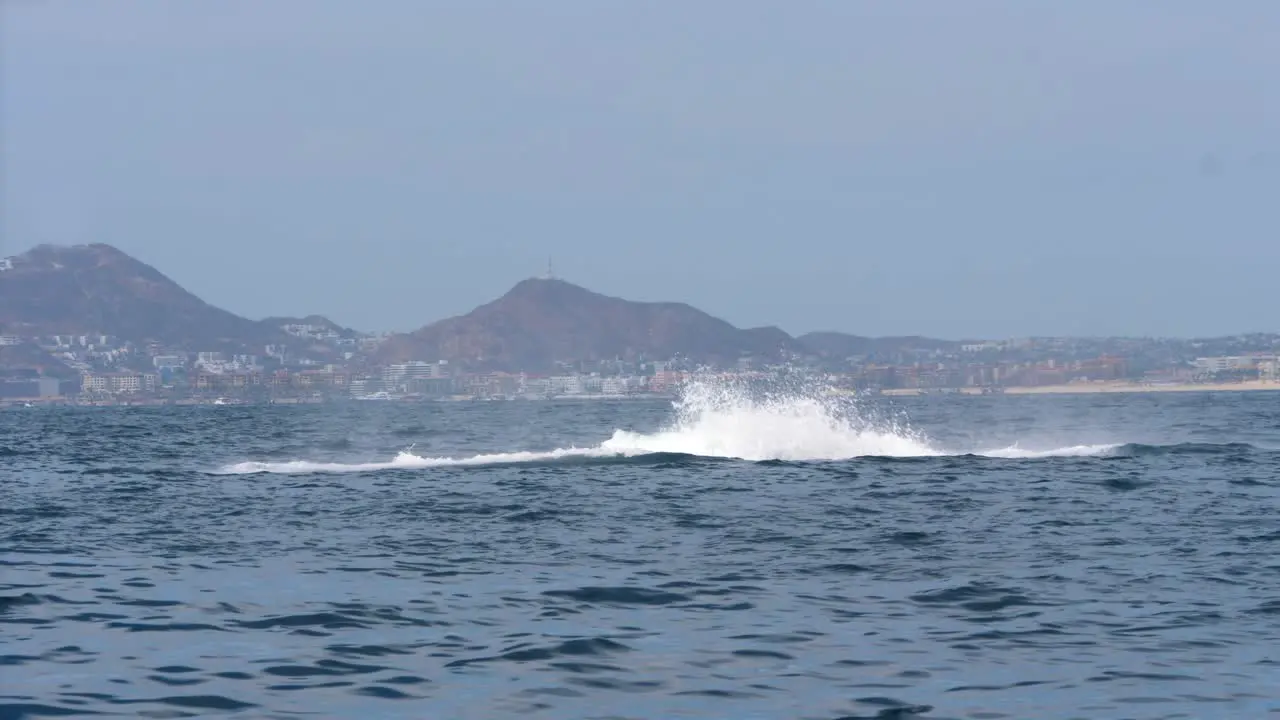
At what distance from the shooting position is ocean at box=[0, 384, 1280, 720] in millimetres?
14828

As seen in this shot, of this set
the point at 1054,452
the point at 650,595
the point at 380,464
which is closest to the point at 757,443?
the point at 1054,452

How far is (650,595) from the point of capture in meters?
20.2

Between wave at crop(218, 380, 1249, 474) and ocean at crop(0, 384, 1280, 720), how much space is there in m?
5.09

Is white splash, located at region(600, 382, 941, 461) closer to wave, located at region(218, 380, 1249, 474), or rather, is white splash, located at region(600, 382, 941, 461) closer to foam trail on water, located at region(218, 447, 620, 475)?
wave, located at region(218, 380, 1249, 474)

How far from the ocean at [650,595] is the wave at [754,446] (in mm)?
5094

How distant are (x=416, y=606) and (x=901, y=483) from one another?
65.9ft

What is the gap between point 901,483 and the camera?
122 feet

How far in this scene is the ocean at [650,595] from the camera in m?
14.8

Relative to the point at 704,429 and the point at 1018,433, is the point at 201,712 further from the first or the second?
the point at 1018,433

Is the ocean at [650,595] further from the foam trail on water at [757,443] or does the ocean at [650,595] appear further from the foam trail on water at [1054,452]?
the foam trail on water at [1054,452]

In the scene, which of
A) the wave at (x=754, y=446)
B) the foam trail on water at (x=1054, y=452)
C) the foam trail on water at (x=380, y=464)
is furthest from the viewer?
the foam trail on water at (x=1054, y=452)

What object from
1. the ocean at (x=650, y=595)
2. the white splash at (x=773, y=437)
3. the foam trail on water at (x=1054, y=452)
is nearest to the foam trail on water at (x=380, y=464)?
the ocean at (x=650, y=595)

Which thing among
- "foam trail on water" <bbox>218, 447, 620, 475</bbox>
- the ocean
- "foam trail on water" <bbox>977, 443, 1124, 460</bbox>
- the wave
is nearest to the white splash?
the wave

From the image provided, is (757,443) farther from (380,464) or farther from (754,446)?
(380,464)
